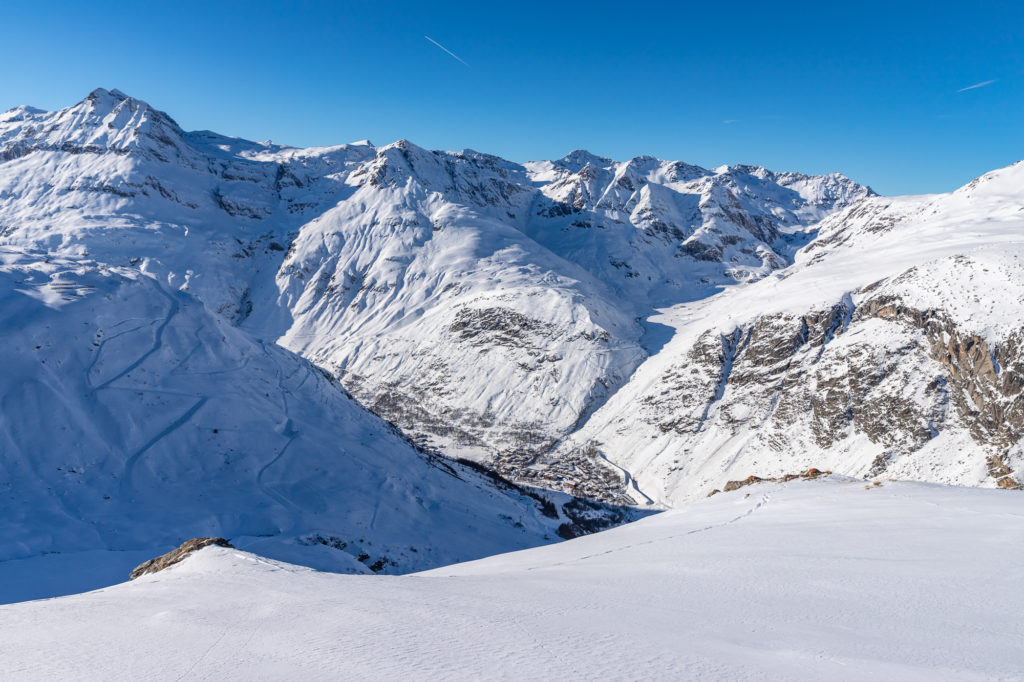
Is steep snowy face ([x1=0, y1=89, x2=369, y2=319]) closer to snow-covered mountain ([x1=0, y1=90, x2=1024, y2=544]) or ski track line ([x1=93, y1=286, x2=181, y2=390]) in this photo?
snow-covered mountain ([x1=0, y1=90, x2=1024, y2=544])

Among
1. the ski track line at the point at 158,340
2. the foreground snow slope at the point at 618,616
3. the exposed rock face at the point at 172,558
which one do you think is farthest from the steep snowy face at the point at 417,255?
the foreground snow slope at the point at 618,616

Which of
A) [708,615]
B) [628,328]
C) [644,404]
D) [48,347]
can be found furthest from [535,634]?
[628,328]

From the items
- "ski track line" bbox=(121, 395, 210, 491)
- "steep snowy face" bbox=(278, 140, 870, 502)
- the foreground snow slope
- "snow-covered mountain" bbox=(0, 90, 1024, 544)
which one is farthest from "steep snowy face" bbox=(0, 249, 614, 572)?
"steep snowy face" bbox=(278, 140, 870, 502)

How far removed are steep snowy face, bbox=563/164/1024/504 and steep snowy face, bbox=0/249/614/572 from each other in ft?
109

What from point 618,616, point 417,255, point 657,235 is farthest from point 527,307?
point 618,616

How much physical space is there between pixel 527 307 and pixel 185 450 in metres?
73.2

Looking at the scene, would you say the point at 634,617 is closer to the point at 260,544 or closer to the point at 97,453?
the point at 260,544

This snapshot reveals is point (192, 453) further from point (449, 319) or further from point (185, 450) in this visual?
point (449, 319)

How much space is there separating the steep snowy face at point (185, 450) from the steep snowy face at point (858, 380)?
109 ft

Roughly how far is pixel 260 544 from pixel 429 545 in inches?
340

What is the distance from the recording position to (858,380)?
57312 millimetres

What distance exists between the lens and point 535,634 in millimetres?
5562

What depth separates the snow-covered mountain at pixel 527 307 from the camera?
35156mm

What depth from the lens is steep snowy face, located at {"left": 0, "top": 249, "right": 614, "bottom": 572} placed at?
21.8 metres
